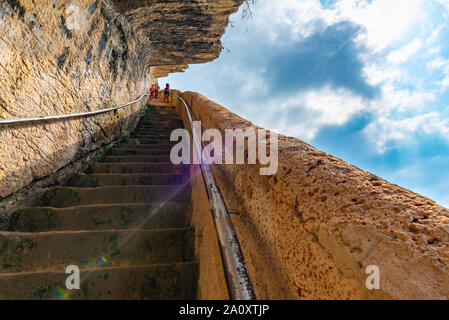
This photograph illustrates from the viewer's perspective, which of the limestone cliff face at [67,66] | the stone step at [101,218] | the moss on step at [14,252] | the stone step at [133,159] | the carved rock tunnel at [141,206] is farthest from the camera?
the stone step at [133,159]

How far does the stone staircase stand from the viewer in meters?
1.57

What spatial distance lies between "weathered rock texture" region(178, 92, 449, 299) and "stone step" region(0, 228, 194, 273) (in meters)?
0.86

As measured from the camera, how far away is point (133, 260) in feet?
6.01

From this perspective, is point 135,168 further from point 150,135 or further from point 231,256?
point 231,256

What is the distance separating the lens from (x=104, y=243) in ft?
6.27

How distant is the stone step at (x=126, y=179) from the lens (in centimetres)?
290

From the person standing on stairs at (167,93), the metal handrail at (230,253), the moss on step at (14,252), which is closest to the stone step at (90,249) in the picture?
the moss on step at (14,252)

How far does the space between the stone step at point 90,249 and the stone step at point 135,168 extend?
145 centimetres

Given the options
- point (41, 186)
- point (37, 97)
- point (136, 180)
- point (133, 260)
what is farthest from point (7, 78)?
point (133, 260)

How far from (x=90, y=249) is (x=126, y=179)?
4.20ft

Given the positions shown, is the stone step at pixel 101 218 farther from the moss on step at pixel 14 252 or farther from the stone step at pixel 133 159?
the stone step at pixel 133 159

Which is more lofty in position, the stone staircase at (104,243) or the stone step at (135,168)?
the stone step at (135,168)
